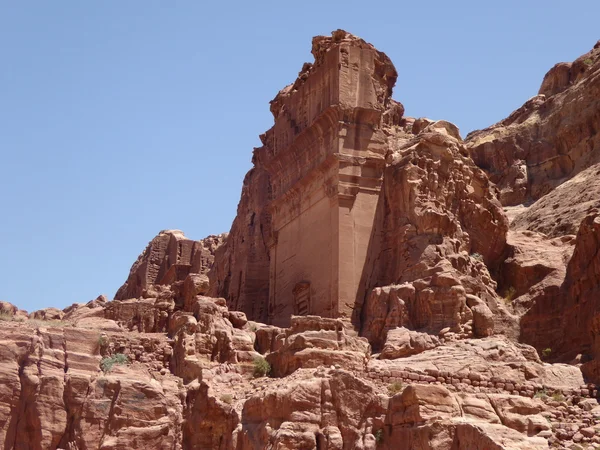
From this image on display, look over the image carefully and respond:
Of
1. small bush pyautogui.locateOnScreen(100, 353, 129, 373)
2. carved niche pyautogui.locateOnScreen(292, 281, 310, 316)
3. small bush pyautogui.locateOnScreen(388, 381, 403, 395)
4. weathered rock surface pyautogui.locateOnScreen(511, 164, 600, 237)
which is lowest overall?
Result: small bush pyautogui.locateOnScreen(388, 381, 403, 395)

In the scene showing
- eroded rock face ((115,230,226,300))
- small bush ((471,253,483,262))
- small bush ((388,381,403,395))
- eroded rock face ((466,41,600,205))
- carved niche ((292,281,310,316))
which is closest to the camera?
small bush ((388,381,403,395))

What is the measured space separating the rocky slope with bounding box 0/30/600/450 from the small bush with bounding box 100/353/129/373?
0.13ft

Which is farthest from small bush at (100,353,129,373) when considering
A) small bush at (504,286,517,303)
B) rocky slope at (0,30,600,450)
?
small bush at (504,286,517,303)

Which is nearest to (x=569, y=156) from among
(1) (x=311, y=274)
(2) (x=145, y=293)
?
(1) (x=311, y=274)

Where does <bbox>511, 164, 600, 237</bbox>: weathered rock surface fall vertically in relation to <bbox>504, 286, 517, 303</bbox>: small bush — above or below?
above

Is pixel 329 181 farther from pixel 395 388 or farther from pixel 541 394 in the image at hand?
pixel 541 394

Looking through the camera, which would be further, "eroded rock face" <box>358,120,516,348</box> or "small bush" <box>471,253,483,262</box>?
"small bush" <box>471,253,483,262</box>

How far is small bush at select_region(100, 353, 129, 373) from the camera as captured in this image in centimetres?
2284

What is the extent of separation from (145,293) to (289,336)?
7.51 meters

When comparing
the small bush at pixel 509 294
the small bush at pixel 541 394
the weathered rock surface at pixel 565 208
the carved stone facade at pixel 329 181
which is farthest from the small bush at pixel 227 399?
the weathered rock surface at pixel 565 208

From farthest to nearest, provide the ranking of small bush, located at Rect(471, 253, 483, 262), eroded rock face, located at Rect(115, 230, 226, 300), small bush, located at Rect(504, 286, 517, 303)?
eroded rock face, located at Rect(115, 230, 226, 300) → small bush, located at Rect(504, 286, 517, 303) → small bush, located at Rect(471, 253, 483, 262)

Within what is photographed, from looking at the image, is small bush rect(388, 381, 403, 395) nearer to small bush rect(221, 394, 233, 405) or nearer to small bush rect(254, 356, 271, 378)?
small bush rect(254, 356, 271, 378)

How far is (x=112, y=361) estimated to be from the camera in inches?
909

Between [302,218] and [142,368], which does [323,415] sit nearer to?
[142,368]
